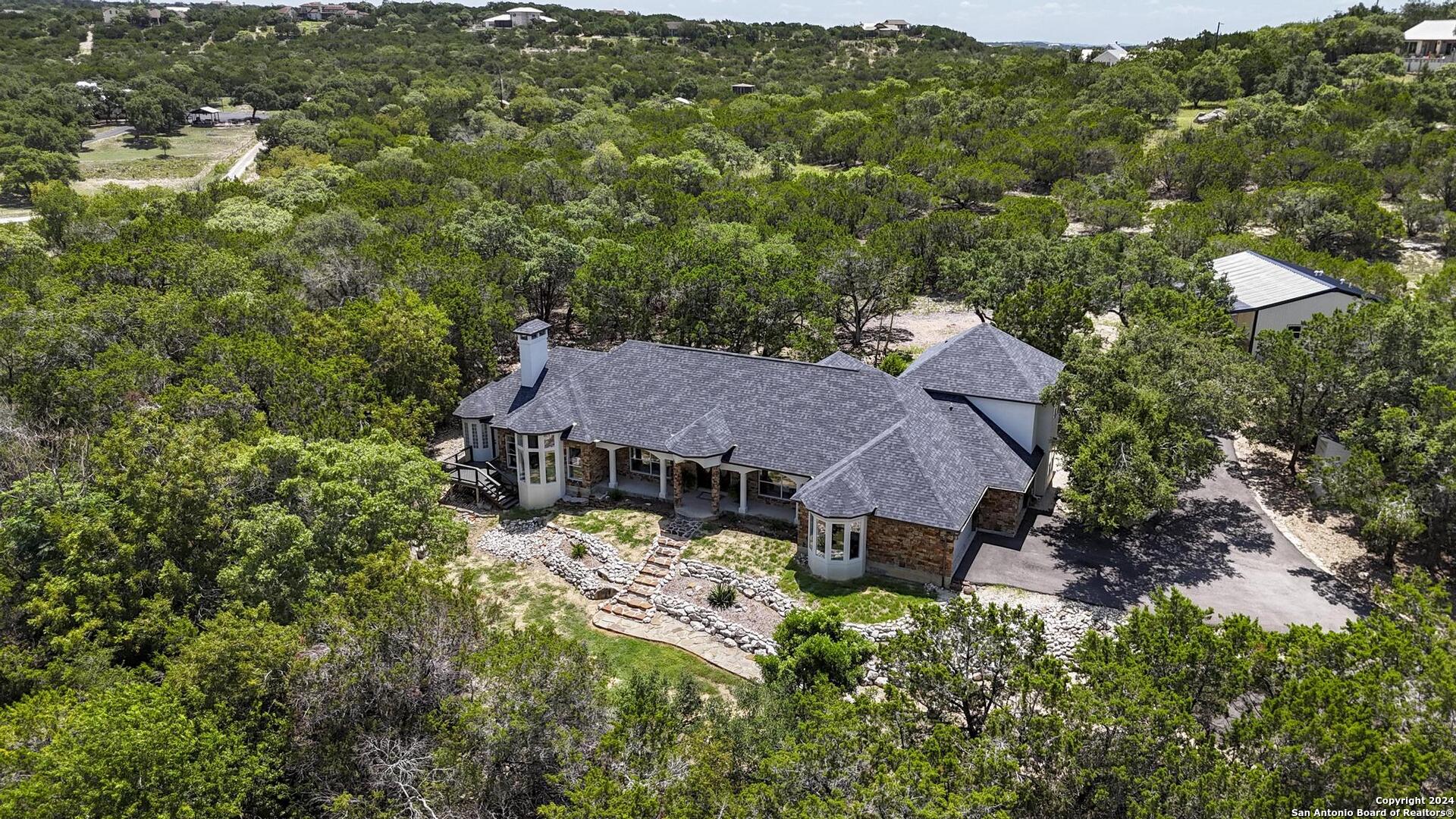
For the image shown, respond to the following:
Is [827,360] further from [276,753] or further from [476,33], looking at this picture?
[476,33]

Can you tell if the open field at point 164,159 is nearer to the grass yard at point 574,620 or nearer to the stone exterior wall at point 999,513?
the grass yard at point 574,620

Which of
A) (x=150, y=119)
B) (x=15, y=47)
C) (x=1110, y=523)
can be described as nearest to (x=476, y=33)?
(x=15, y=47)

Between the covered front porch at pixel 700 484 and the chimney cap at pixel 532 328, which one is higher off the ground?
the chimney cap at pixel 532 328

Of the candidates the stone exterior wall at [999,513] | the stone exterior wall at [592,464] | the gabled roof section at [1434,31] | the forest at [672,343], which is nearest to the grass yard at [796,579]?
the forest at [672,343]

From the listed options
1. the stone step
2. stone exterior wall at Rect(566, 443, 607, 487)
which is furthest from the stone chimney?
the stone step

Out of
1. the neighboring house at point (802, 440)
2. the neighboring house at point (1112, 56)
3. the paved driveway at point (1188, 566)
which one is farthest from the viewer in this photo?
the neighboring house at point (1112, 56)
